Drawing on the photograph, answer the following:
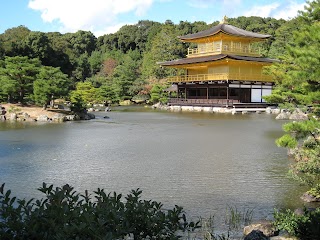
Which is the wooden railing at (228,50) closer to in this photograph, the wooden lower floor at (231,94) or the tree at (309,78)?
the wooden lower floor at (231,94)

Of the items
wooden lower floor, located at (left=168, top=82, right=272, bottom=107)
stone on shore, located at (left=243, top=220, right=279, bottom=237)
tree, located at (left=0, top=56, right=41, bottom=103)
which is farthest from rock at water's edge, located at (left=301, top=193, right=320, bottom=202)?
wooden lower floor, located at (left=168, top=82, right=272, bottom=107)

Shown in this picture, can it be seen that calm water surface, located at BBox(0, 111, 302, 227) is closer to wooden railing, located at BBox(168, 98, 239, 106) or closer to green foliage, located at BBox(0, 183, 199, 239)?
green foliage, located at BBox(0, 183, 199, 239)

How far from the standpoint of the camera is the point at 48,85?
19.7 metres

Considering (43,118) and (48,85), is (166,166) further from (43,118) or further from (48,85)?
(48,85)

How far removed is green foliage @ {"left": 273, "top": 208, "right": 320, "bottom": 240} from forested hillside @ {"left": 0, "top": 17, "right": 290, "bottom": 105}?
55.9 ft

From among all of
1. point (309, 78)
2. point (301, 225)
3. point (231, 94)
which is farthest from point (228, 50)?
point (301, 225)

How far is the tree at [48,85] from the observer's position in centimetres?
1973

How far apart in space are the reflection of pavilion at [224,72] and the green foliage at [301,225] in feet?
76.5

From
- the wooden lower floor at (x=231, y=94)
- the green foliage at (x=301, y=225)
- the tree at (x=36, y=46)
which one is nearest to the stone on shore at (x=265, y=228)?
the green foliage at (x=301, y=225)

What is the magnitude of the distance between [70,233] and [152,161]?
7118mm

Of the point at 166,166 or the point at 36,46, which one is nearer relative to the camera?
the point at 166,166

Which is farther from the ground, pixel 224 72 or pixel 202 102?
pixel 224 72

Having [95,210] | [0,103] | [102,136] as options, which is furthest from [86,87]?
[95,210]

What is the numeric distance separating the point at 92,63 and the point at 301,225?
53.9m
